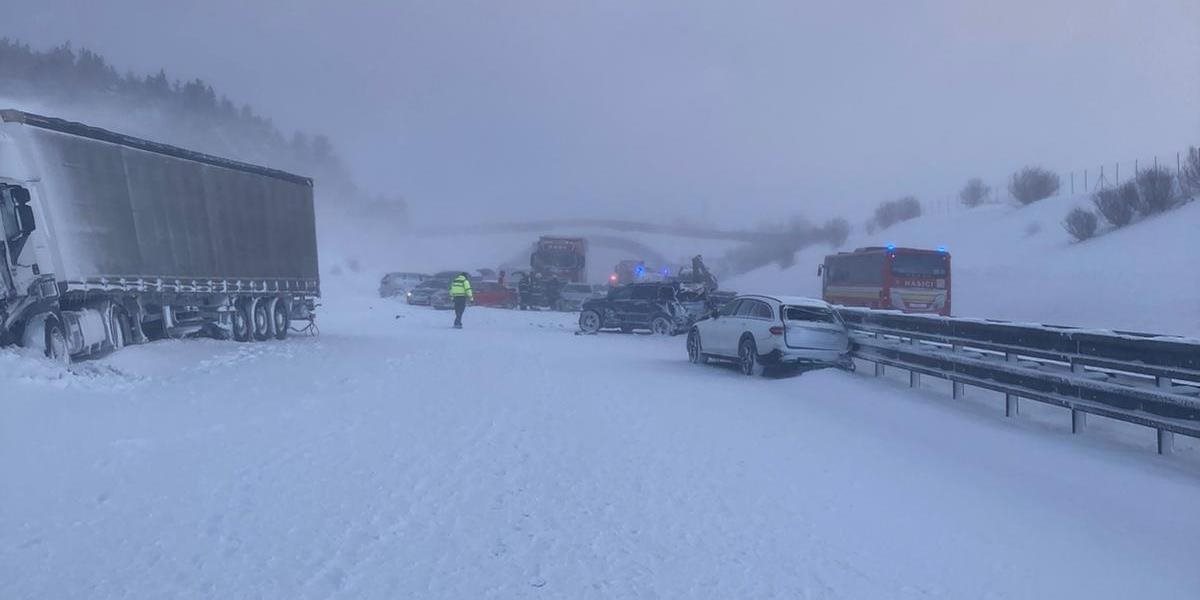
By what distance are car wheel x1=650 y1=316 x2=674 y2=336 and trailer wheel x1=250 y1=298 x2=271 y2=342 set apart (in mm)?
11746

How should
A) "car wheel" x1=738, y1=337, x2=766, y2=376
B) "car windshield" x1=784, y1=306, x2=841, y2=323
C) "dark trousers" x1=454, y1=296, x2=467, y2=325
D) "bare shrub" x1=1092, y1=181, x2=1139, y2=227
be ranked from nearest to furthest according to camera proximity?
"car windshield" x1=784, y1=306, x2=841, y2=323
"car wheel" x1=738, y1=337, x2=766, y2=376
"dark trousers" x1=454, y1=296, x2=467, y2=325
"bare shrub" x1=1092, y1=181, x2=1139, y2=227

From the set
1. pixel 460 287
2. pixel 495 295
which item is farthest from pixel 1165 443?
pixel 495 295

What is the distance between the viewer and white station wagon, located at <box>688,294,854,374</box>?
56.0 ft

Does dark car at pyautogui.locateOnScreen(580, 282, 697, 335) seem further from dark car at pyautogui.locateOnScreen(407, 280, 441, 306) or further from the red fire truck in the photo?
dark car at pyautogui.locateOnScreen(407, 280, 441, 306)

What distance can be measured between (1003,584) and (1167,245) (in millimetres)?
36183

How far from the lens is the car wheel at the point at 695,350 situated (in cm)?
2058

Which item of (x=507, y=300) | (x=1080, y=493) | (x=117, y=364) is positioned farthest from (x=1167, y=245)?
(x=117, y=364)

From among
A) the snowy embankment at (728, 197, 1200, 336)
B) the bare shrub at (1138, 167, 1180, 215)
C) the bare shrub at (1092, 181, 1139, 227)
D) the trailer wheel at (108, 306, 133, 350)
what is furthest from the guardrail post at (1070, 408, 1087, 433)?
the bare shrub at (1092, 181, 1139, 227)

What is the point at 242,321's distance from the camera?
2409cm

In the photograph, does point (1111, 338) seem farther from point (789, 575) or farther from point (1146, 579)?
point (789, 575)

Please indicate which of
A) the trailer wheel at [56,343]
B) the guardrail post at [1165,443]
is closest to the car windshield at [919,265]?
the guardrail post at [1165,443]

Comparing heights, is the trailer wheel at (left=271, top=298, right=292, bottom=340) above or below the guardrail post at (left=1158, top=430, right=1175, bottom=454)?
above

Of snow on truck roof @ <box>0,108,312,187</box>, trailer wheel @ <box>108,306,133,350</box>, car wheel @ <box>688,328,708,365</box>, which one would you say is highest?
snow on truck roof @ <box>0,108,312,187</box>

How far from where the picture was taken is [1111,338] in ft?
33.4
